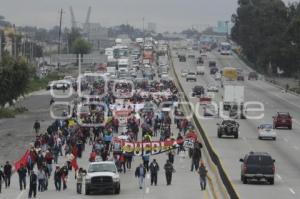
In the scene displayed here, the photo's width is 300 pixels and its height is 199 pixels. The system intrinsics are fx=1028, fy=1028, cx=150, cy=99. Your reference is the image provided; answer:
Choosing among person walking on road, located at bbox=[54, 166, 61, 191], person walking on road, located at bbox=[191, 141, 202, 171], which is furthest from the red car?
person walking on road, located at bbox=[54, 166, 61, 191]

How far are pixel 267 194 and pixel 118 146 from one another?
11.8 m

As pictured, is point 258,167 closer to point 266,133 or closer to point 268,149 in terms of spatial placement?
point 268,149

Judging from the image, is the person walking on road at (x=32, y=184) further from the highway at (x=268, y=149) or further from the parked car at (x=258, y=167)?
the parked car at (x=258, y=167)

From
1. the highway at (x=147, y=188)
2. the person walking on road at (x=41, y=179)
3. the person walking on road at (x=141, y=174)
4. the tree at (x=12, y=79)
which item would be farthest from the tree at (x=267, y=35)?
the person walking on road at (x=41, y=179)

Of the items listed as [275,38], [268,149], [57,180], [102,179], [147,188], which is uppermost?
[275,38]

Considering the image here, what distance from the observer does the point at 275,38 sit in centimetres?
17138

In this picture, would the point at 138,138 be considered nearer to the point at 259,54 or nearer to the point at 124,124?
the point at 124,124

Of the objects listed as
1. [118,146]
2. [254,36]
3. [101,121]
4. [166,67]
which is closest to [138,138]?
[101,121]

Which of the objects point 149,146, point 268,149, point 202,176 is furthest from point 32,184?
point 268,149

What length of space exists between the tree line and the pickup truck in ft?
363

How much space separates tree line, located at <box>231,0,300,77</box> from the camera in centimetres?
15525

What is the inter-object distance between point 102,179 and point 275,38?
13713 centimetres

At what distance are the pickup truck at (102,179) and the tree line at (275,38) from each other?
111 m

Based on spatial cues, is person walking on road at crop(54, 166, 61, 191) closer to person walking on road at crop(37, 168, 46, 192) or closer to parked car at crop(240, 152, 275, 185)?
person walking on road at crop(37, 168, 46, 192)
